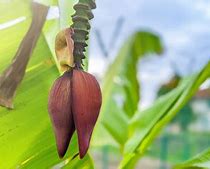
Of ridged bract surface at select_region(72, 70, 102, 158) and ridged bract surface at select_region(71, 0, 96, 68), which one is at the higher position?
ridged bract surface at select_region(71, 0, 96, 68)

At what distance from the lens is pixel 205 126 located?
26.8 ft

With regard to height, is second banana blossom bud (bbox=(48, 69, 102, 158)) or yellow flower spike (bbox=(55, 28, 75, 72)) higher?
yellow flower spike (bbox=(55, 28, 75, 72))

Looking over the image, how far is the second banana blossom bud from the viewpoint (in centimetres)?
34

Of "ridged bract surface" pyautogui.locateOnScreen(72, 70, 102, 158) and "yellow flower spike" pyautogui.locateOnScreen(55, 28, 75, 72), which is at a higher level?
"yellow flower spike" pyautogui.locateOnScreen(55, 28, 75, 72)

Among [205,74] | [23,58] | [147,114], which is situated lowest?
[147,114]

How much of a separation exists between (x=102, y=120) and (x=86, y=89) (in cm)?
64

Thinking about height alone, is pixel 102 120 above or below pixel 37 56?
below

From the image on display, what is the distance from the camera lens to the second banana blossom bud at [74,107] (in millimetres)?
344

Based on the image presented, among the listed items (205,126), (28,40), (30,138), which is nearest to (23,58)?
(28,40)

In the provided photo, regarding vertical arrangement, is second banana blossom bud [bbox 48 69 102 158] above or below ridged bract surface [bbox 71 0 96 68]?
below

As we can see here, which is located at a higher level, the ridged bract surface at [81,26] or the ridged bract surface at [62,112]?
the ridged bract surface at [81,26]

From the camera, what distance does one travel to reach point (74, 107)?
0.35 meters

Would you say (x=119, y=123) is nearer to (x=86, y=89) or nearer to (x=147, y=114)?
(x=147, y=114)

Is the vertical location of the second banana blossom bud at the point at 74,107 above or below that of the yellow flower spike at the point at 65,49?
below
